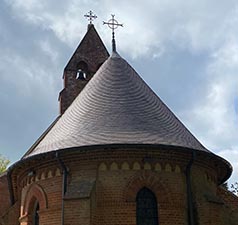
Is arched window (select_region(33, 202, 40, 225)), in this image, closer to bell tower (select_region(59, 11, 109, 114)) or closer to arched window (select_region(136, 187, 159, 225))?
arched window (select_region(136, 187, 159, 225))

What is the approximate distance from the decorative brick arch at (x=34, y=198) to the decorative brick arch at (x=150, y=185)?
2.90 meters

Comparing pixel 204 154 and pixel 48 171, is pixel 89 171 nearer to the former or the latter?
pixel 48 171

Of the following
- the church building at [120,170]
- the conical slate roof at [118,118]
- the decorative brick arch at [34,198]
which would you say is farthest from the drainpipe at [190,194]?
the decorative brick arch at [34,198]

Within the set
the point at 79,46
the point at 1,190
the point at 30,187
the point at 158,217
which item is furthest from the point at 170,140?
the point at 79,46

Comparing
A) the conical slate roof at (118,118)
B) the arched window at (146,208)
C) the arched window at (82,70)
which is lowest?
the arched window at (146,208)

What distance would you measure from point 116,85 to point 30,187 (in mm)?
4803

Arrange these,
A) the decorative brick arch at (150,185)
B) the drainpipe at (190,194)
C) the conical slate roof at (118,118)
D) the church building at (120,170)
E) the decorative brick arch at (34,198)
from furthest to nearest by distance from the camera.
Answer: the decorative brick arch at (34,198)
the conical slate roof at (118,118)
the drainpipe at (190,194)
the decorative brick arch at (150,185)
the church building at (120,170)

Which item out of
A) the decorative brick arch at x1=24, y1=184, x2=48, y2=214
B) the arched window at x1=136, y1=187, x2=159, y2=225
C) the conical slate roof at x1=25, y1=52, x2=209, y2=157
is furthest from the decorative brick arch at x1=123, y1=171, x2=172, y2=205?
the decorative brick arch at x1=24, y1=184, x2=48, y2=214

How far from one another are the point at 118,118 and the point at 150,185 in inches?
100

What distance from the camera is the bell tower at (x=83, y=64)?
2539cm

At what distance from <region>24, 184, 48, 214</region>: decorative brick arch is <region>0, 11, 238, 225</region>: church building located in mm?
32

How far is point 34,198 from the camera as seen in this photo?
15.2m

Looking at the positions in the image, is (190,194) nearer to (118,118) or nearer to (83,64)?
(118,118)

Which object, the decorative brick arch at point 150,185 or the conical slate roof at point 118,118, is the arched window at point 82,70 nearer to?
the conical slate roof at point 118,118
